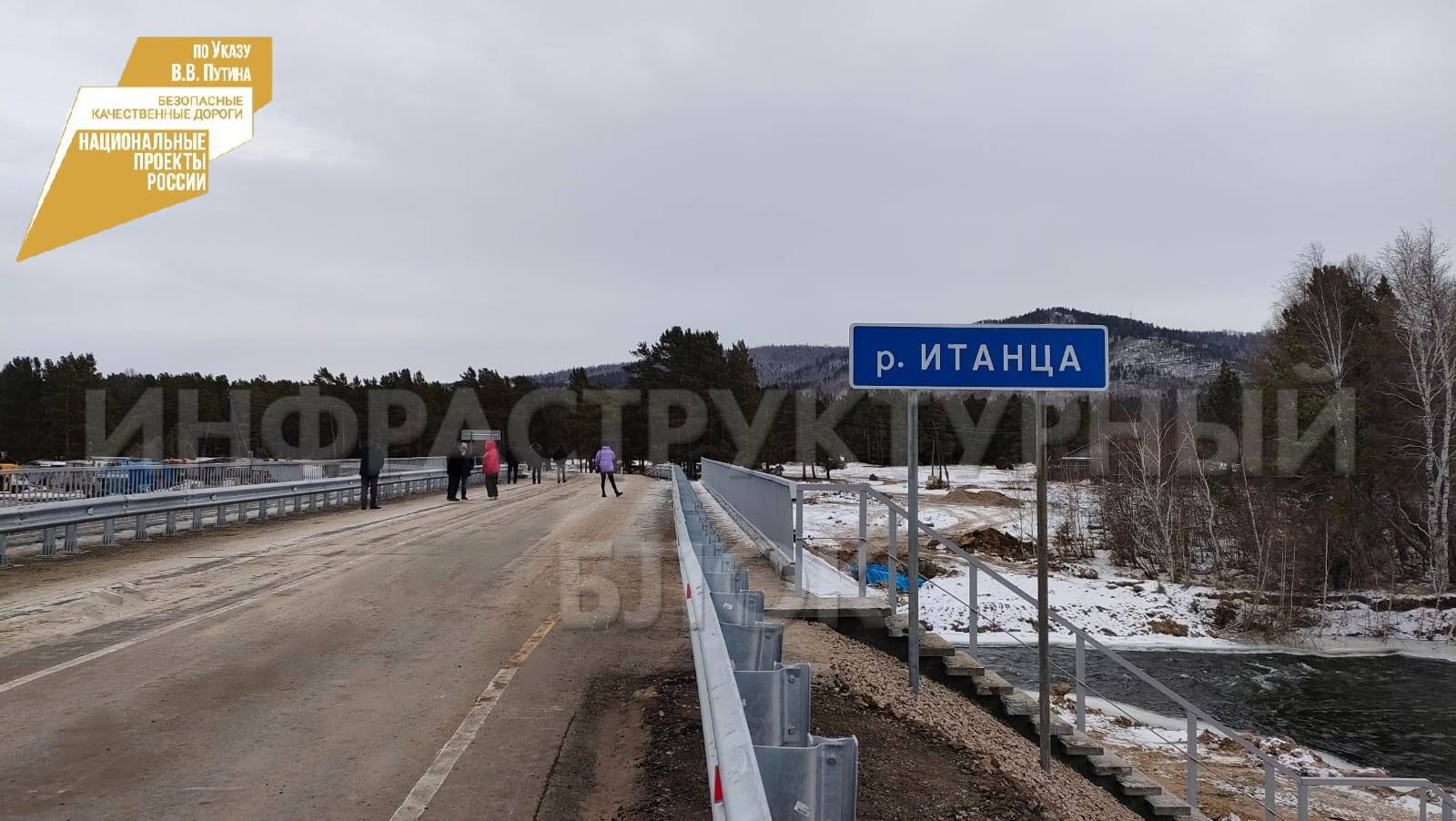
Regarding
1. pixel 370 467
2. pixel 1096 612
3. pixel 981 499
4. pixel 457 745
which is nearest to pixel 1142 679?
pixel 457 745

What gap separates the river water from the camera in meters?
21.4

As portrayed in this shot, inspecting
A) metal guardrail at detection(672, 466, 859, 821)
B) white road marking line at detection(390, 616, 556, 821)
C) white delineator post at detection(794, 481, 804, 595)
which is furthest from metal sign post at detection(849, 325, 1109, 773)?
white delineator post at detection(794, 481, 804, 595)

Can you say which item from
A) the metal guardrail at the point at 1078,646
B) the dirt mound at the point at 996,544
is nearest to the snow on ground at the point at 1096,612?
the dirt mound at the point at 996,544

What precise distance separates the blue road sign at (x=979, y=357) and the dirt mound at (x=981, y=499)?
66.5 meters

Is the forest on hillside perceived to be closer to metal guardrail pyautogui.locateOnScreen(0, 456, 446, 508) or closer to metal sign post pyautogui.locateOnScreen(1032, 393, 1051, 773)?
metal guardrail pyautogui.locateOnScreen(0, 456, 446, 508)

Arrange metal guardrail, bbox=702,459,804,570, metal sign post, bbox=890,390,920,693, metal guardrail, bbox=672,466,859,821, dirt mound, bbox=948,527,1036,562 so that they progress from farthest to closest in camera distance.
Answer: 1. dirt mound, bbox=948,527,1036,562
2. metal guardrail, bbox=702,459,804,570
3. metal sign post, bbox=890,390,920,693
4. metal guardrail, bbox=672,466,859,821

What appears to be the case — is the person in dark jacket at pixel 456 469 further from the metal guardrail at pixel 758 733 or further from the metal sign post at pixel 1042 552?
the metal guardrail at pixel 758 733

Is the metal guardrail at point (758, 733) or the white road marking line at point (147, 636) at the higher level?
the metal guardrail at point (758, 733)

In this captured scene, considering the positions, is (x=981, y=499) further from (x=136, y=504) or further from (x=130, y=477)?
(x=136, y=504)

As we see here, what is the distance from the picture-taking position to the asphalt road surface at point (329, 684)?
4.71 metres

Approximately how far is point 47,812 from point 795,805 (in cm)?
374

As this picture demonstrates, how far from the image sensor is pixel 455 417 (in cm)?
8888

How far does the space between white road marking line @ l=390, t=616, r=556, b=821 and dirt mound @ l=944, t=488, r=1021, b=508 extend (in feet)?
219

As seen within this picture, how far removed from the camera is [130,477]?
23.7 m
